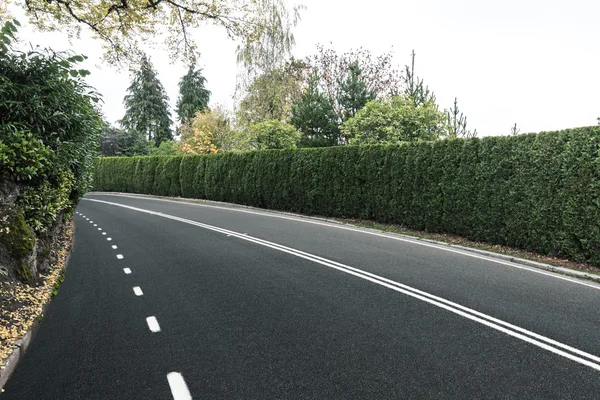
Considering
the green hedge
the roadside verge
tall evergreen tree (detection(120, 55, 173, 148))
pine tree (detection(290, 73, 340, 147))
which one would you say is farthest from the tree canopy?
tall evergreen tree (detection(120, 55, 173, 148))

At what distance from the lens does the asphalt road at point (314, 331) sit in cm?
302

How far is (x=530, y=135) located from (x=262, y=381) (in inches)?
321

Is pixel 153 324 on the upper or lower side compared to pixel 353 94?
lower

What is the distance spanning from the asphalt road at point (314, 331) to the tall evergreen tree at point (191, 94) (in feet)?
183

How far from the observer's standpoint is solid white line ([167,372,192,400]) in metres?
2.86

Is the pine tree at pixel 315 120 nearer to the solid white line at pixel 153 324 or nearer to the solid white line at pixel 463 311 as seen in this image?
the solid white line at pixel 463 311

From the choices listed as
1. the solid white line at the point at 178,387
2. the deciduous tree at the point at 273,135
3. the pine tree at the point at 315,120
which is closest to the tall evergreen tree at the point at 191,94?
the pine tree at the point at 315,120

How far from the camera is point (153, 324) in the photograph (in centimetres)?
430

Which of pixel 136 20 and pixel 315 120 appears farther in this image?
pixel 315 120

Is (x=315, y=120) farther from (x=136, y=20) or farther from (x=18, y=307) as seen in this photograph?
(x=18, y=307)

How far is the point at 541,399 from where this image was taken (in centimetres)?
279

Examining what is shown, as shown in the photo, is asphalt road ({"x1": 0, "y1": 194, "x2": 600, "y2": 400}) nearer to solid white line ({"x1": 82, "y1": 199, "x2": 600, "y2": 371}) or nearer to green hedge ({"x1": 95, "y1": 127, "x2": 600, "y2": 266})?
solid white line ({"x1": 82, "y1": 199, "x2": 600, "y2": 371})

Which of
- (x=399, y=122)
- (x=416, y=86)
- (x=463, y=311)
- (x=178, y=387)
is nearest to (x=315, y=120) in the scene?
(x=416, y=86)

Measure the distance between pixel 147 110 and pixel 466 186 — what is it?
5744 cm
